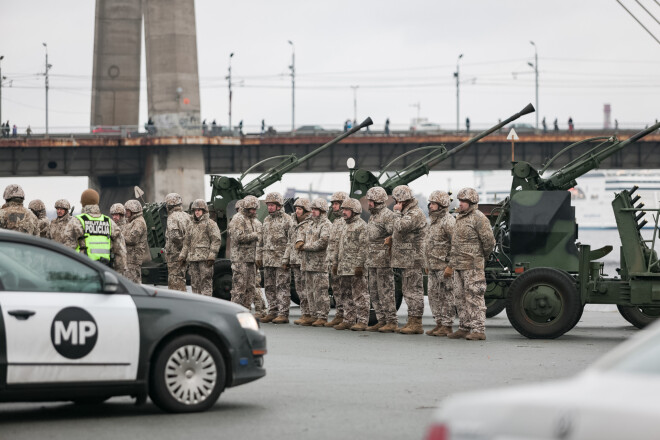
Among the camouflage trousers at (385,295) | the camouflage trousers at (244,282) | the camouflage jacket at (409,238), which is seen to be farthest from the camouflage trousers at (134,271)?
the camouflage jacket at (409,238)

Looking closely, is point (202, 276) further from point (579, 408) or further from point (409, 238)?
point (579, 408)

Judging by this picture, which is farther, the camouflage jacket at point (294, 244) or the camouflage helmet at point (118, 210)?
the camouflage helmet at point (118, 210)

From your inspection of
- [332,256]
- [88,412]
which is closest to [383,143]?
[332,256]

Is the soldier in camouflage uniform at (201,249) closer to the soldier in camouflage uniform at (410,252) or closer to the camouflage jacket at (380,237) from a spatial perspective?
the camouflage jacket at (380,237)

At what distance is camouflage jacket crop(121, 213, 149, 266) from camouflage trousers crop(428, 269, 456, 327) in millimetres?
6696

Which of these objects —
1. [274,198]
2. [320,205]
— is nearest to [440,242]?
[320,205]

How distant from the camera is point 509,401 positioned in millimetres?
4359

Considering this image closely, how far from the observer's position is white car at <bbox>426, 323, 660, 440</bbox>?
4.08 m

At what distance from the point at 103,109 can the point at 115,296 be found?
73.4 meters

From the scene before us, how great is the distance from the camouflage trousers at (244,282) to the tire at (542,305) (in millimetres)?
5331

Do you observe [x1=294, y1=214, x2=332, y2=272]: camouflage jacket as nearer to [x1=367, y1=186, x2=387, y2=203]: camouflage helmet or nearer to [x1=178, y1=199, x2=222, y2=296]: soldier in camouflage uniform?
[x1=367, y1=186, x2=387, y2=203]: camouflage helmet

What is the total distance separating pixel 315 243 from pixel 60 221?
14.0 feet

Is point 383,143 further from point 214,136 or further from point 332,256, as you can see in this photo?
point 332,256

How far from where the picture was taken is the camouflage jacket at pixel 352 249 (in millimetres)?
18672
